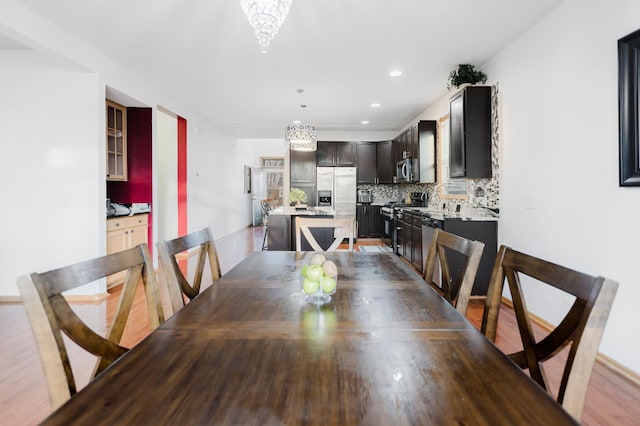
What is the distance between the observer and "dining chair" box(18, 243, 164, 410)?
0.80m

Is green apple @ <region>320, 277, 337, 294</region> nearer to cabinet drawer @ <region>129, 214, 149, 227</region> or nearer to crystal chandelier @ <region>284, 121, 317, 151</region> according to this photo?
cabinet drawer @ <region>129, 214, 149, 227</region>

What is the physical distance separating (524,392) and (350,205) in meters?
7.08

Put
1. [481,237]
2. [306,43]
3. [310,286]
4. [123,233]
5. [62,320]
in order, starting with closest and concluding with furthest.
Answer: [62,320]
[310,286]
[306,43]
[481,237]
[123,233]

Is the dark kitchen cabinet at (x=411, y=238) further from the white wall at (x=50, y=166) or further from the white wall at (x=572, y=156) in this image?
the white wall at (x=50, y=166)

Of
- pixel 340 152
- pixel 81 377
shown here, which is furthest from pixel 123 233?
pixel 340 152

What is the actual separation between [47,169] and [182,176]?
2.47 m

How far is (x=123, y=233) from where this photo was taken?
426 cm

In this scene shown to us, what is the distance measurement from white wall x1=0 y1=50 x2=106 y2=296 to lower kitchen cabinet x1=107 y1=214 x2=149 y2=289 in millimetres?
384

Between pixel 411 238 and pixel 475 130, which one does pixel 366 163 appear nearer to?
pixel 411 238

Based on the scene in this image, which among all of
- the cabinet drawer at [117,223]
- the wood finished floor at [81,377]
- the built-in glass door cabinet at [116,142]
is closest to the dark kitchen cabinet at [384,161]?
the wood finished floor at [81,377]

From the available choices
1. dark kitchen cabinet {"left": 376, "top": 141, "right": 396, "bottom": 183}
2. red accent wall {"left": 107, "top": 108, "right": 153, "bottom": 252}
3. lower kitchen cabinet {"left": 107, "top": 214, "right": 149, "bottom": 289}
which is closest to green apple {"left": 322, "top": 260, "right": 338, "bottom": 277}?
lower kitchen cabinet {"left": 107, "top": 214, "right": 149, "bottom": 289}

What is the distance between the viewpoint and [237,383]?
0.72 m

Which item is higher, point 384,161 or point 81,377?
point 384,161

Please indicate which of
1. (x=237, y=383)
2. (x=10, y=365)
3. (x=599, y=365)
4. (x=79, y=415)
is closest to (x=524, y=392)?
(x=237, y=383)
